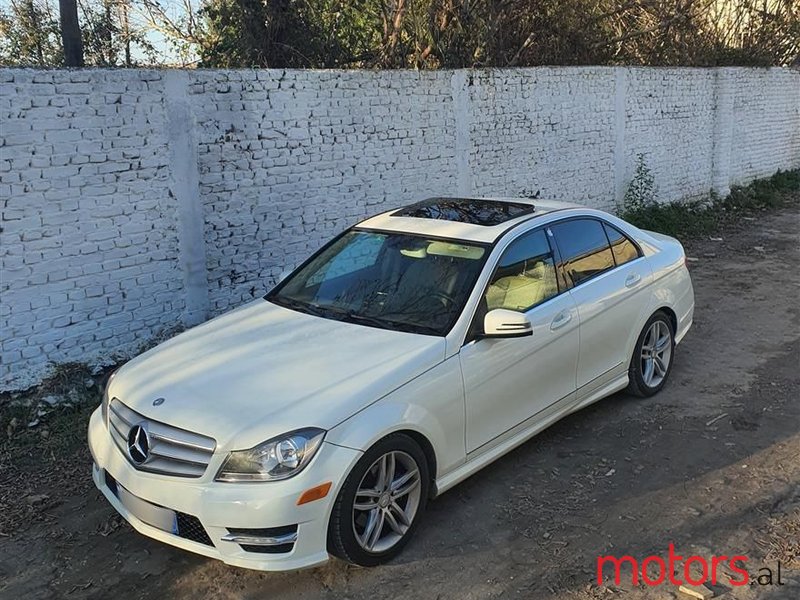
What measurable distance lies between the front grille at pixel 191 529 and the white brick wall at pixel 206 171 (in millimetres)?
2887

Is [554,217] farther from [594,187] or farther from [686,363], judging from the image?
[594,187]

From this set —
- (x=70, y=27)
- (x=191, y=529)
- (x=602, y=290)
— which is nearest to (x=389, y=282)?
(x=602, y=290)

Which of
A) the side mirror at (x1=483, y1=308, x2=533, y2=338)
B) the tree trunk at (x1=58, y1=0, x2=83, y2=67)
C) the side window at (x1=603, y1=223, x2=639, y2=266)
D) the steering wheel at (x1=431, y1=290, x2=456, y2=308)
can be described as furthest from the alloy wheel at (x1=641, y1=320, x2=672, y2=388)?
the tree trunk at (x1=58, y1=0, x2=83, y2=67)

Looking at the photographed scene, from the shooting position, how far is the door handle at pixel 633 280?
5074 mm

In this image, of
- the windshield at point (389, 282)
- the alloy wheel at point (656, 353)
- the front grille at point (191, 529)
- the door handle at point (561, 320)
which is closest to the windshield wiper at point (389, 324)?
the windshield at point (389, 282)

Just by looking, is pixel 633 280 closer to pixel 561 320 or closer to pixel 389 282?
pixel 561 320

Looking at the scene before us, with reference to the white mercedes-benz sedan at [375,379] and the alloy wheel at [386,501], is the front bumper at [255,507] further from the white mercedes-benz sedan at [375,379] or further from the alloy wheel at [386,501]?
the alloy wheel at [386,501]

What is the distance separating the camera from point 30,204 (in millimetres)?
5402

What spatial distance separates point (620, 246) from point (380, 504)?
2758 millimetres

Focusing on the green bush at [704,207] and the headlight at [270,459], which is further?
the green bush at [704,207]

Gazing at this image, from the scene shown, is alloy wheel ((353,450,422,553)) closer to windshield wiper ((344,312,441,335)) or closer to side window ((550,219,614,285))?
windshield wiper ((344,312,441,335))

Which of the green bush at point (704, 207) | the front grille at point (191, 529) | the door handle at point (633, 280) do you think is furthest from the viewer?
the green bush at point (704, 207)

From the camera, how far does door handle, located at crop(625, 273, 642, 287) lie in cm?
507

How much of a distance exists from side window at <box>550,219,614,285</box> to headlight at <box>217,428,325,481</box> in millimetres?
2265
